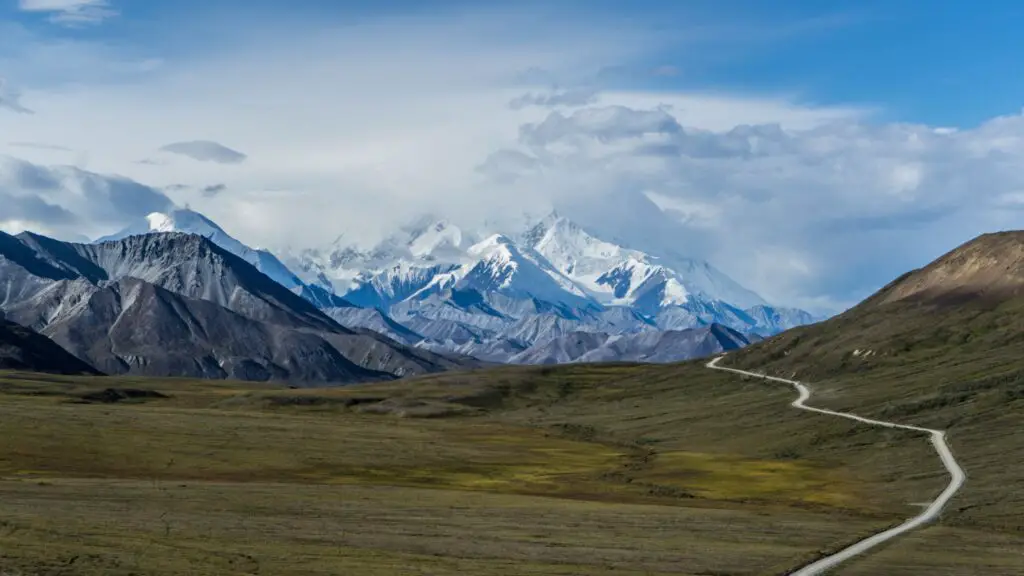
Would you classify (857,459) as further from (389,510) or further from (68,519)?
(68,519)

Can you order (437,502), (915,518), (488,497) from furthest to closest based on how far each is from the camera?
(488,497) < (437,502) < (915,518)

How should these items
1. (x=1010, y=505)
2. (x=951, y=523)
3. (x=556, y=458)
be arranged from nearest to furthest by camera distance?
(x=951, y=523), (x=1010, y=505), (x=556, y=458)

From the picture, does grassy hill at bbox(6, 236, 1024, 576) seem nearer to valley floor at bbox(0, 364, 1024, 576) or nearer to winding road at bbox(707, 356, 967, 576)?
valley floor at bbox(0, 364, 1024, 576)

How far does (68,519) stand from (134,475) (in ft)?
163

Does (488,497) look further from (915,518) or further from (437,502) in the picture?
(915,518)

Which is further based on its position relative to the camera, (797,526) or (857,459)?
(857,459)

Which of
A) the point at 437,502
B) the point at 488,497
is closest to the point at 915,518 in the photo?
the point at 488,497

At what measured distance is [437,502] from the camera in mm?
98000

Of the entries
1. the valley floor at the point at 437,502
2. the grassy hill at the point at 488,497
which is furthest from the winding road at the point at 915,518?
the valley floor at the point at 437,502

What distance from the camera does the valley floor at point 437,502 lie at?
6066 centimetres

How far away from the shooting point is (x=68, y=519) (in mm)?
67188

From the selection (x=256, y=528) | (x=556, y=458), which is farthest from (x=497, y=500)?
(x=556, y=458)

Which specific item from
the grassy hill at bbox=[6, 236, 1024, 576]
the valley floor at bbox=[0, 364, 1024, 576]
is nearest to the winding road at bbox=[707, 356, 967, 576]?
the grassy hill at bbox=[6, 236, 1024, 576]

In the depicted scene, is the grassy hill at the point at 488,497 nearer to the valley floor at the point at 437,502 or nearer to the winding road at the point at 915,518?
the valley floor at the point at 437,502
